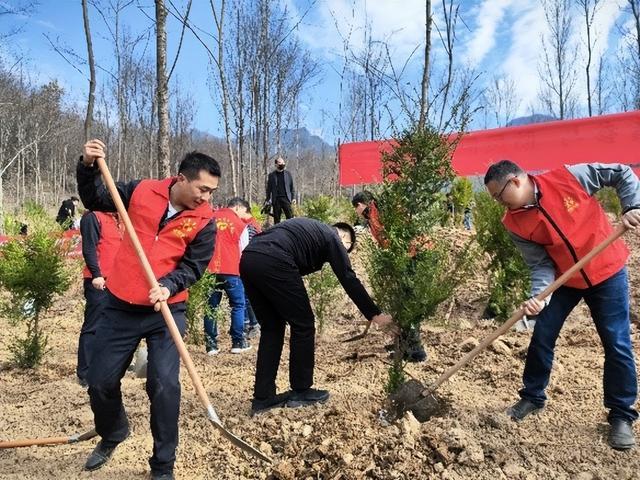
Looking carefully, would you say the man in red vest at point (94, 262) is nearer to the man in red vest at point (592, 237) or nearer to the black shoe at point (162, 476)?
the black shoe at point (162, 476)

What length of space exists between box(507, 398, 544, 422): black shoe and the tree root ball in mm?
451

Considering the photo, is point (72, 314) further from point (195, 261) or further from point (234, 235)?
point (195, 261)

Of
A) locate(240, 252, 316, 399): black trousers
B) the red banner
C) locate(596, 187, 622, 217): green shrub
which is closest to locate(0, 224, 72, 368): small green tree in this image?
Result: locate(240, 252, 316, 399): black trousers

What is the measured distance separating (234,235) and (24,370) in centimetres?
279

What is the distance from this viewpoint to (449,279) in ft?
13.2

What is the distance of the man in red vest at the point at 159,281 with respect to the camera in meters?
2.84

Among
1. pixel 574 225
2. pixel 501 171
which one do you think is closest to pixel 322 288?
pixel 501 171

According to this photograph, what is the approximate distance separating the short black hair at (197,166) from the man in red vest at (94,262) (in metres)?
2.40

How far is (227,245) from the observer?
6090mm

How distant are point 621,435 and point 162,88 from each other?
6.09 meters

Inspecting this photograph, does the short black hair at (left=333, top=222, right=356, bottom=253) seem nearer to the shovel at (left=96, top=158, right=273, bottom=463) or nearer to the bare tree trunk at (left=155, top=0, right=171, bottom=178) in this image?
the shovel at (left=96, top=158, right=273, bottom=463)

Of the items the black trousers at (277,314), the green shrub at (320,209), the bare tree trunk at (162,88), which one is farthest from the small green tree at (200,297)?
the green shrub at (320,209)

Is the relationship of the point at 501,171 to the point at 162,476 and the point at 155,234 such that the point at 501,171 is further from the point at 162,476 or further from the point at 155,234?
the point at 162,476

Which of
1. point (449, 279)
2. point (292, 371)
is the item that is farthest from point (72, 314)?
point (449, 279)
